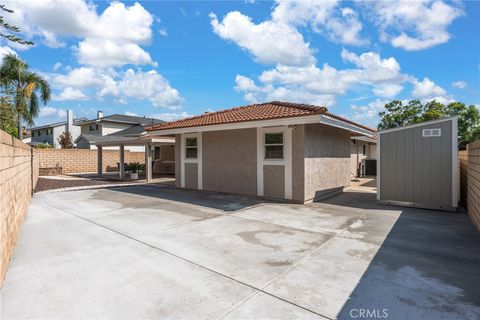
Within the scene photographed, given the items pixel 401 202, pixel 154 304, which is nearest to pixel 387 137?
pixel 401 202

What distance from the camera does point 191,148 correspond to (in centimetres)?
1281

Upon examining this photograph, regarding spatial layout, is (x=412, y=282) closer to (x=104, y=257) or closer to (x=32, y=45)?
(x=104, y=257)

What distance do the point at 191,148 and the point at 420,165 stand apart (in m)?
8.77

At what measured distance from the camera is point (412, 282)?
355 centimetres

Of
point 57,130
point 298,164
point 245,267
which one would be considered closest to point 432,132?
point 298,164

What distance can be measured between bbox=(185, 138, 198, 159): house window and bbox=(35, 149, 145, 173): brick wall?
1440 cm

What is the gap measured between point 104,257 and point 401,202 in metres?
7.97

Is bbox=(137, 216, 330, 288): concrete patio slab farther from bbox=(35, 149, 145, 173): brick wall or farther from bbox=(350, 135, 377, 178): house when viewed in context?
bbox=(35, 149, 145, 173): brick wall

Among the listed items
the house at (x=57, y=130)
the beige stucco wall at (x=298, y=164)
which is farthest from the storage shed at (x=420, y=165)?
the house at (x=57, y=130)

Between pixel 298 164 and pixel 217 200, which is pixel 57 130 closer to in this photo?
pixel 217 200

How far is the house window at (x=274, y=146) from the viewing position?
975cm

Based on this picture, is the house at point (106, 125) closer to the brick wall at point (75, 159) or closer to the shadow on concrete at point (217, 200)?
the brick wall at point (75, 159)

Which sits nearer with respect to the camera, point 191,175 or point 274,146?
point 274,146

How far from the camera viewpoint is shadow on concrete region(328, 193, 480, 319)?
2932 millimetres
